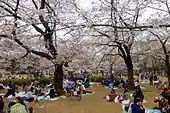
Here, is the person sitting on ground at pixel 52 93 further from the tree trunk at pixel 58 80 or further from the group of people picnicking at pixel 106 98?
the tree trunk at pixel 58 80

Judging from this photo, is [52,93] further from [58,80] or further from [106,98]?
[106,98]

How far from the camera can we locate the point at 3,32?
1712cm

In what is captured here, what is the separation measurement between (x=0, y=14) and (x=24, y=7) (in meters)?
1.58

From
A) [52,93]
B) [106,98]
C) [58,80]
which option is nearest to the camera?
[106,98]

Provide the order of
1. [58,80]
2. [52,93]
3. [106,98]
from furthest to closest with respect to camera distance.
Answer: [58,80], [52,93], [106,98]

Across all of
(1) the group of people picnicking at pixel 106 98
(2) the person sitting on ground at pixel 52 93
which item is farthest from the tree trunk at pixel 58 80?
(2) the person sitting on ground at pixel 52 93

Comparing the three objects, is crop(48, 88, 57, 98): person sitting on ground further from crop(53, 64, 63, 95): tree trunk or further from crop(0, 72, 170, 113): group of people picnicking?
crop(53, 64, 63, 95): tree trunk

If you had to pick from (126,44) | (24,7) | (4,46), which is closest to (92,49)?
(126,44)

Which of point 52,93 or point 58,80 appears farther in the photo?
point 58,80

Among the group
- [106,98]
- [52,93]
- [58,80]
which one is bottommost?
[106,98]

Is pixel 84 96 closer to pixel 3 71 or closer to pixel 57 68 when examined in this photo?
pixel 57 68

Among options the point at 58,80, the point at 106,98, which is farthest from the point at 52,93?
the point at 106,98

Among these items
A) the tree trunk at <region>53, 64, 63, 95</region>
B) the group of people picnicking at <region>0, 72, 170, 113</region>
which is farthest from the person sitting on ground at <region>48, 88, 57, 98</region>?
the tree trunk at <region>53, 64, 63, 95</region>

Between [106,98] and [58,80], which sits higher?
[58,80]
